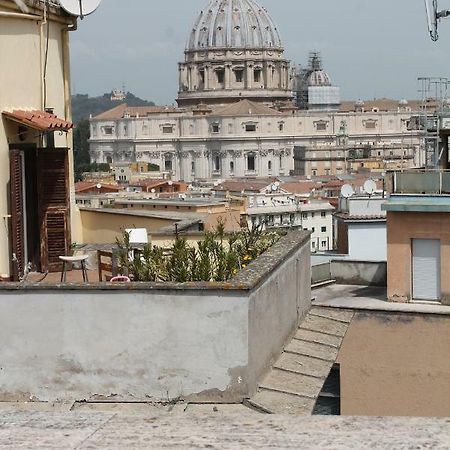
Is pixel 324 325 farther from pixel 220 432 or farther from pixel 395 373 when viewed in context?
pixel 220 432

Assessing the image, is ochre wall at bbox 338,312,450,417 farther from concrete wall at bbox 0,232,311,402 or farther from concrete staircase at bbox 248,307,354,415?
concrete wall at bbox 0,232,311,402

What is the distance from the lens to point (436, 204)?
11.4 m

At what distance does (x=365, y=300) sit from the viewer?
10.9 metres

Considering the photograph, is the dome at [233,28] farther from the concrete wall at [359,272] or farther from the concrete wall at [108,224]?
the concrete wall at [108,224]

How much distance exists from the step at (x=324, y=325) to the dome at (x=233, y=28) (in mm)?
103861

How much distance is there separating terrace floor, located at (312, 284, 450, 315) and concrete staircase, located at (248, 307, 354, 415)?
3.39 metres

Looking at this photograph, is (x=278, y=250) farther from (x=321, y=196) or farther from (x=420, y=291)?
(x=321, y=196)

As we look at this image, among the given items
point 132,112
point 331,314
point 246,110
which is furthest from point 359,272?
point 132,112

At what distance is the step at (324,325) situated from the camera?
6133mm

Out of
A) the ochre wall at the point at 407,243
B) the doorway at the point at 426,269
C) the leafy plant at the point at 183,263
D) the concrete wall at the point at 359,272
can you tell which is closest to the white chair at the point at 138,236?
the leafy plant at the point at 183,263

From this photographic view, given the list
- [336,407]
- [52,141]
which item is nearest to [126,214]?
[52,141]

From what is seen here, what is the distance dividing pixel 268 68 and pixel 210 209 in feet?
312

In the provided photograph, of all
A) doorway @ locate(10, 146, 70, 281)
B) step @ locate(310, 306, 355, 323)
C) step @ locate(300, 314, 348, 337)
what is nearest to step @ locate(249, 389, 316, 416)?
step @ locate(300, 314, 348, 337)

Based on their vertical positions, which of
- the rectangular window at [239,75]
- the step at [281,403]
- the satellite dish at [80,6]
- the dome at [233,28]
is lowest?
the step at [281,403]
